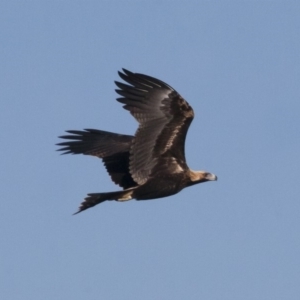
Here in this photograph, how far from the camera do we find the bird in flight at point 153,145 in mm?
17859

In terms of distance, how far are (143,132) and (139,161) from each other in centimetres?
54

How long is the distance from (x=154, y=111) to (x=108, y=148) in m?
2.47

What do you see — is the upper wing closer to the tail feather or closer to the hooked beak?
the tail feather

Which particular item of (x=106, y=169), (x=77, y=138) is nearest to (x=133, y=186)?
(x=106, y=169)

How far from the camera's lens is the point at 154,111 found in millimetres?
17922

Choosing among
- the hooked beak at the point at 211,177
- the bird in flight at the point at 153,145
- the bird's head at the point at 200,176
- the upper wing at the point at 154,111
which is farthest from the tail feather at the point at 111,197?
the hooked beak at the point at 211,177

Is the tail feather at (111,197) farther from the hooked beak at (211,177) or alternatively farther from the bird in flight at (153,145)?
the hooked beak at (211,177)

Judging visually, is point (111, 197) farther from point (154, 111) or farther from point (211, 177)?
point (211, 177)

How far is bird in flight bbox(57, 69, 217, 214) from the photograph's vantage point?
17.9 m

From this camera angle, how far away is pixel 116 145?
20.3 meters

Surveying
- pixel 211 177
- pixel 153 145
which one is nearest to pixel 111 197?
pixel 153 145

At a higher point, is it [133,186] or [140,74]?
[140,74]

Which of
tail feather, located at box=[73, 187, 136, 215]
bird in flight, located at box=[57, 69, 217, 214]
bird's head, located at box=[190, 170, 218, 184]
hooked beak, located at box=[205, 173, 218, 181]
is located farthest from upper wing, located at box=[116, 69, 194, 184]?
hooked beak, located at box=[205, 173, 218, 181]

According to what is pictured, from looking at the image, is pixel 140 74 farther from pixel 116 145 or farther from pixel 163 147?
pixel 116 145
